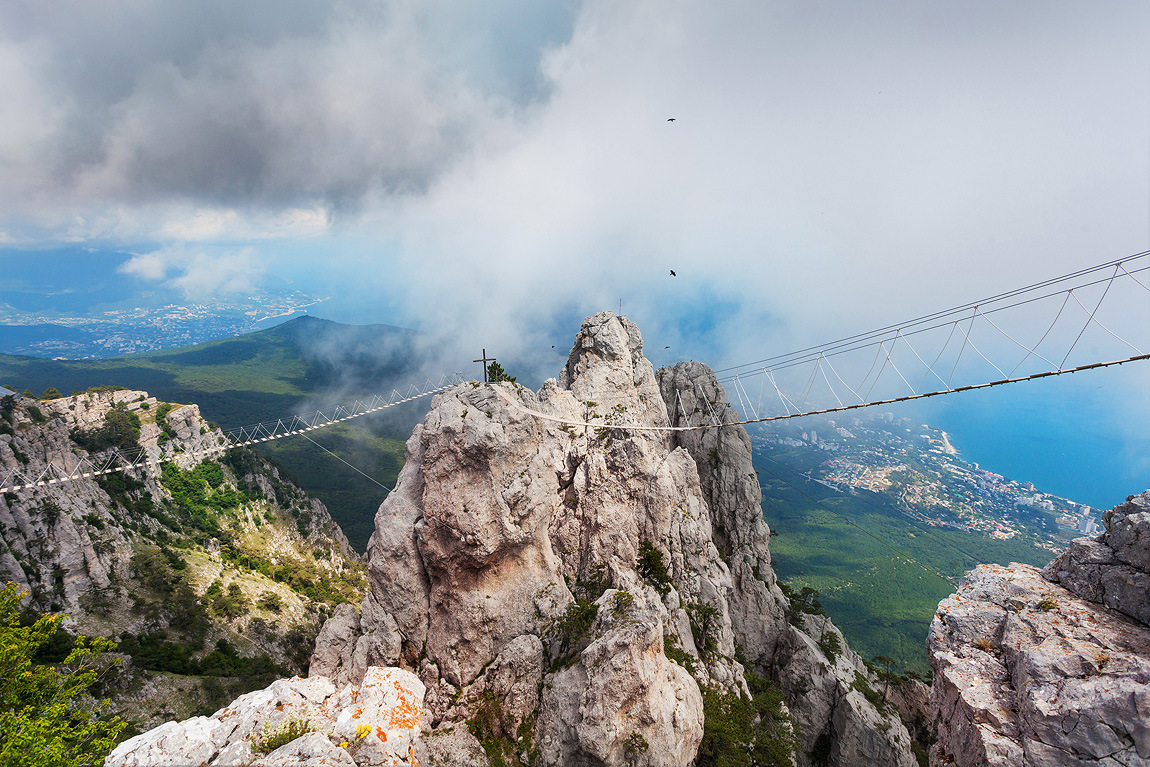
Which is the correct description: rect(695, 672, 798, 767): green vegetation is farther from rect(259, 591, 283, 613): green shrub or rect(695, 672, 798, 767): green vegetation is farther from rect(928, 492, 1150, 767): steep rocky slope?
rect(259, 591, 283, 613): green shrub

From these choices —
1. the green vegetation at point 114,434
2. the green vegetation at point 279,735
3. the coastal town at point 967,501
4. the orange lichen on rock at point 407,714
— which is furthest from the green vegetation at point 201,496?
the coastal town at point 967,501

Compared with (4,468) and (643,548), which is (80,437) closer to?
(4,468)

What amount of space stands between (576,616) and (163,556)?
7744 cm

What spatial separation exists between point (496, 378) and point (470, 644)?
17.4 metres

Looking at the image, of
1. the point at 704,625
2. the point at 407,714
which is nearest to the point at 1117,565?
the point at 704,625

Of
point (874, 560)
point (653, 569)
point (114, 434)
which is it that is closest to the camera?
point (653, 569)

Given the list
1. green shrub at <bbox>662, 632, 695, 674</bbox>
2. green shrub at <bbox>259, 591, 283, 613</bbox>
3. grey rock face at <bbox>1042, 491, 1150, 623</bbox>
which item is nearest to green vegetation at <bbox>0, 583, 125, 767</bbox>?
green shrub at <bbox>662, 632, 695, 674</bbox>

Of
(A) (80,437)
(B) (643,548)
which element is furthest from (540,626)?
(A) (80,437)

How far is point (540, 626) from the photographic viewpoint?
87.8 ft

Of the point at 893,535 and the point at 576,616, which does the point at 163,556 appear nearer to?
the point at 576,616

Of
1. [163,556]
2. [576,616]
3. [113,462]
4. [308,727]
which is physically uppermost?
[113,462]

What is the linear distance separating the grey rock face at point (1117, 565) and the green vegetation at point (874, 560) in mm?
71676

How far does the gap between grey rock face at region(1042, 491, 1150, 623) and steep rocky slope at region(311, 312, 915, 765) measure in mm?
16446

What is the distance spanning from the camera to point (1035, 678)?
1002 cm
